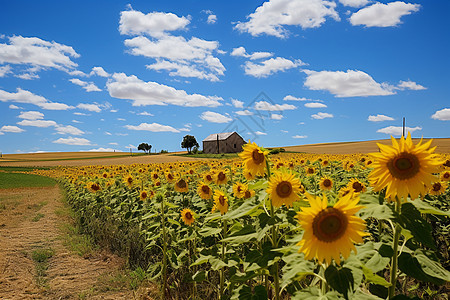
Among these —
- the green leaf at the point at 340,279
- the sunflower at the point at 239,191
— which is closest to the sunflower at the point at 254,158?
the green leaf at the point at 340,279

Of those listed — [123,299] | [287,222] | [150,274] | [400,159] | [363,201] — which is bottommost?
[123,299]

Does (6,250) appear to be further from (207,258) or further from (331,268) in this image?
(331,268)

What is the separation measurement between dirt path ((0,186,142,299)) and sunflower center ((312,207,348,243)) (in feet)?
12.4

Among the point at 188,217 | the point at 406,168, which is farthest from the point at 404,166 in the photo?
the point at 188,217

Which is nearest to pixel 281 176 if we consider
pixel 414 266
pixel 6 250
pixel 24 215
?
pixel 414 266

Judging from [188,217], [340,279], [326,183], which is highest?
[326,183]

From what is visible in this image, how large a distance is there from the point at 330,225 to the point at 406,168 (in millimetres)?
613

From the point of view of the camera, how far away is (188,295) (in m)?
4.52

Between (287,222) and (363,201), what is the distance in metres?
0.67

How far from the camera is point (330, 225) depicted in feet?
5.97

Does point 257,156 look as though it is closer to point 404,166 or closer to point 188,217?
point 404,166

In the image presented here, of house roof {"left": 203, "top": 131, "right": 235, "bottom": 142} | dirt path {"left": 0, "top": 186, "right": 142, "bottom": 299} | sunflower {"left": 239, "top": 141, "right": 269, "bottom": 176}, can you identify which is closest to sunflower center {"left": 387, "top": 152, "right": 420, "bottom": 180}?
sunflower {"left": 239, "top": 141, "right": 269, "bottom": 176}

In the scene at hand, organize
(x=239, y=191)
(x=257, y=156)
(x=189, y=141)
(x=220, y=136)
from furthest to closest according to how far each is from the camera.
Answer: (x=189, y=141) < (x=220, y=136) < (x=239, y=191) < (x=257, y=156)

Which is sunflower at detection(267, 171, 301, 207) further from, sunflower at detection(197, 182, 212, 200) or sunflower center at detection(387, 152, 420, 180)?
sunflower at detection(197, 182, 212, 200)
